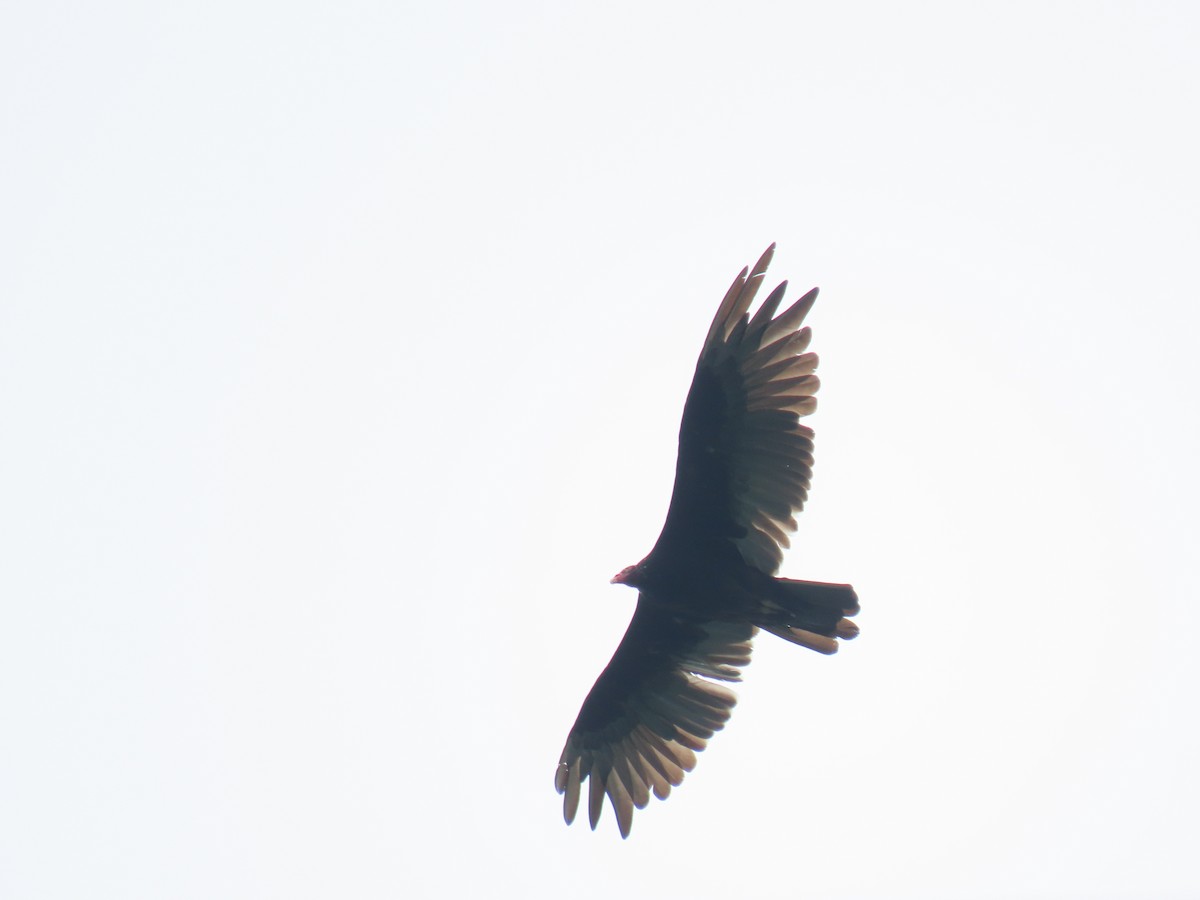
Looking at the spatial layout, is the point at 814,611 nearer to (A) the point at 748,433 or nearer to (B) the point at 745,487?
(B) the point at 745,487

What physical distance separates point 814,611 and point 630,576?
1519 millimetres

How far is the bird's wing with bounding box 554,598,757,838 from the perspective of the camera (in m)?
12.1

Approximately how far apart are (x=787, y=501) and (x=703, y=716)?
8.27 feet

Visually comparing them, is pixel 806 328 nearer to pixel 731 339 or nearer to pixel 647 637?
pixel 731 339

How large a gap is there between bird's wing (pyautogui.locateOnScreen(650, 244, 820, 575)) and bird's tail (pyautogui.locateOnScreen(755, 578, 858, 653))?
31 cm

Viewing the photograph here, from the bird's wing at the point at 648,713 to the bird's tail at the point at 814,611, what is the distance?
1.25 metres

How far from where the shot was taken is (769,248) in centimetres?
1030

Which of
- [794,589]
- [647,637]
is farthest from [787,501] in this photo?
[647,637]

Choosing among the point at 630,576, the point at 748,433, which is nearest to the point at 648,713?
the point at 630,576

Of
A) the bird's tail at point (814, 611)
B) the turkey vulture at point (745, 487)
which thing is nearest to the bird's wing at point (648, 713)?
Result: the turkey vulture at point (745, 487)

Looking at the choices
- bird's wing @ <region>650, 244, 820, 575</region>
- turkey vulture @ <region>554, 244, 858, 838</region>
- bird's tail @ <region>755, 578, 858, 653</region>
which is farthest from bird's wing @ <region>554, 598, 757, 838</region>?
bird's wing @ <region>650, 244, 820, 575</region>

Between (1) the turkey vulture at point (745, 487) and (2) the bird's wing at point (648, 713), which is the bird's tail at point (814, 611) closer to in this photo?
(1) the turkey vulture at point (745, 487)

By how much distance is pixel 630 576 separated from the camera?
1110cm

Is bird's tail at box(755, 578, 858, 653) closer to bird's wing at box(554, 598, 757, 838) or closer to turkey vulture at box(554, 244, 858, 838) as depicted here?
turkey vulture at box(554, 244, 858, 838)
